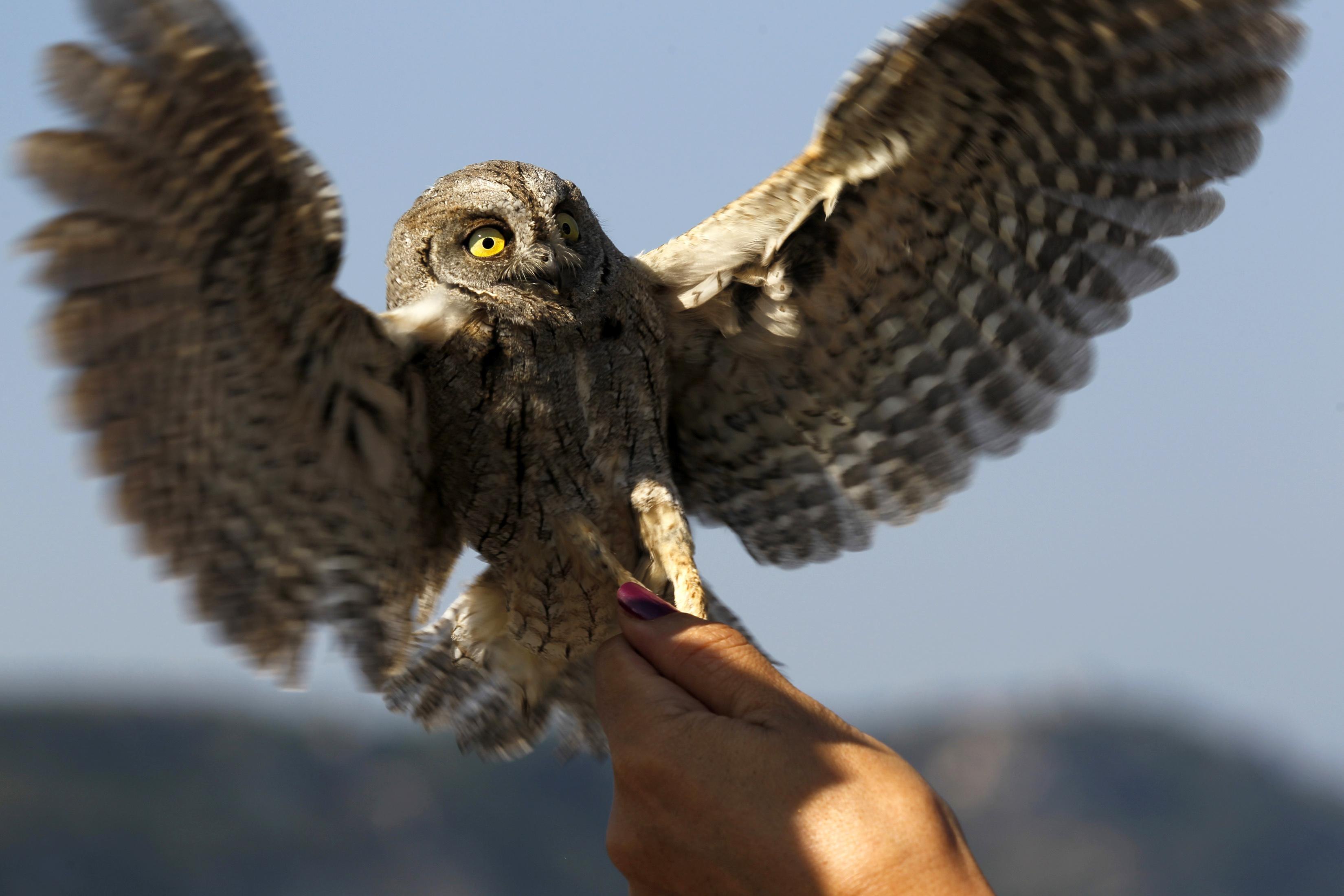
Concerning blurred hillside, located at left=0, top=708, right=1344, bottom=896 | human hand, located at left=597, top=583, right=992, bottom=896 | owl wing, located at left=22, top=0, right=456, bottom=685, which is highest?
owl wing, located at left=22, top=0, right=456, bottom=685

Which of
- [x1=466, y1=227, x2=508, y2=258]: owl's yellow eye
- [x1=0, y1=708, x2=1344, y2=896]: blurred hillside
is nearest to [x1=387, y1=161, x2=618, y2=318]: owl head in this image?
[x1=466, y1=227, x2=508, y2=258]: owl's yellow eye

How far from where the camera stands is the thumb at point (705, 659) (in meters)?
1.90

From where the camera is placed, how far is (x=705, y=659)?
1983 millimetres

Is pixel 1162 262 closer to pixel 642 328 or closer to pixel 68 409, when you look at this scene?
pixel 642 328

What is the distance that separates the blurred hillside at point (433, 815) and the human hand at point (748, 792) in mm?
54451

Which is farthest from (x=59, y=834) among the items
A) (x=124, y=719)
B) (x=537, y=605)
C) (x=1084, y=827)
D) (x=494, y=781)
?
(x=537, y=605)

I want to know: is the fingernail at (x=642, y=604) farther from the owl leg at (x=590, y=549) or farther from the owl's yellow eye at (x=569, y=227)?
the owl's yellow eye at (x=569, y=227)

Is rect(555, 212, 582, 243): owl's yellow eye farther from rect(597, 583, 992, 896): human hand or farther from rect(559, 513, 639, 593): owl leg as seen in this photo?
rect(597, 583, 992, 896): human hand

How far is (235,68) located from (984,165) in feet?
5.51

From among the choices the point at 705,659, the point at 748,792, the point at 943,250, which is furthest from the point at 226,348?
the point at 943,250

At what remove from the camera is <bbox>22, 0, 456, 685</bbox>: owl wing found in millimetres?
1611

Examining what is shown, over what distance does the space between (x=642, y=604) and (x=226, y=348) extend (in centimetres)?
94

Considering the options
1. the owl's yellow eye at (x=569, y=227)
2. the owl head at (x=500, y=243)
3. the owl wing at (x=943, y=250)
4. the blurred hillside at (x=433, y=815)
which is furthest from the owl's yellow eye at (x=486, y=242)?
the blurred hillside at (x=433, y=815)

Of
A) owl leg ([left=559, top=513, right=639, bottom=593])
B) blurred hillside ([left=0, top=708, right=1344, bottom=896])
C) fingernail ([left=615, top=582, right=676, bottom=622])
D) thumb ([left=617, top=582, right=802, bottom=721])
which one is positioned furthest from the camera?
blurred hillside ([left=0, top=708, right=1344, bottom=896])
